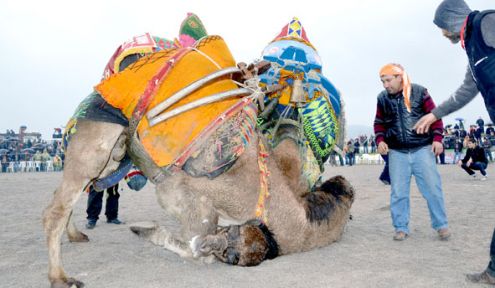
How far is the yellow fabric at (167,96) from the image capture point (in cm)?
363

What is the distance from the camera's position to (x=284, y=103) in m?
4.67

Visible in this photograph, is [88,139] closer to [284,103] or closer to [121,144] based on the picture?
[121,144]

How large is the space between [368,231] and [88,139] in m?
3.72

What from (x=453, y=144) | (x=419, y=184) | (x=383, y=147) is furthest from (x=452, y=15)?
(x=453, y=144)

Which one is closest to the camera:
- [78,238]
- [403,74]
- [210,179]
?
[210,179]

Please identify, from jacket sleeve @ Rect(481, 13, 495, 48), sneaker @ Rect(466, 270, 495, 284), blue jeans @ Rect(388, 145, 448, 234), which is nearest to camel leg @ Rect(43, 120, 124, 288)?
jacket sleeve @ Rect(481, 13, 495, 48)

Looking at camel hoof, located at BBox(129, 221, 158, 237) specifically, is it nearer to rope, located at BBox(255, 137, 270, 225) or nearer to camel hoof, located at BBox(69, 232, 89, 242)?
rope, located at BBox(255, 137, 270, 225)

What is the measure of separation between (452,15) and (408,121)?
192 centimetres

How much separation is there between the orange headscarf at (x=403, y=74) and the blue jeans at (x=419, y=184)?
60 centimetres

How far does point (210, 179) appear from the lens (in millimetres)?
3799

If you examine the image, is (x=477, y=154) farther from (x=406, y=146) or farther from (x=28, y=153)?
(x=28, y=153)

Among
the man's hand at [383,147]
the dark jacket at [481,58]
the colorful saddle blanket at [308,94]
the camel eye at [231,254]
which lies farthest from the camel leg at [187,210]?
the man's hand at [383,147]

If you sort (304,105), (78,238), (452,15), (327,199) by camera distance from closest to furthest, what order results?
(452,15) → (327,199) → (304,105) → (78,238)

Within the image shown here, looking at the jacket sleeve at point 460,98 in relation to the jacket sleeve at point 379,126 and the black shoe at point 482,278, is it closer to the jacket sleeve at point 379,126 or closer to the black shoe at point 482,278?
the black shoe at point 482,278
